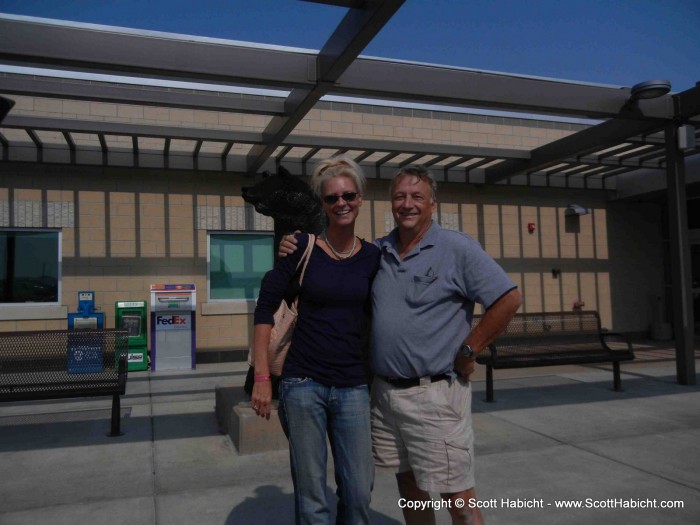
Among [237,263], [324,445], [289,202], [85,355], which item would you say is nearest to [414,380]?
[324,445]

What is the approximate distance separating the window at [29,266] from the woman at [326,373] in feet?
24.3

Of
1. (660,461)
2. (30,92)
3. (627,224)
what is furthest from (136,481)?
(627,224)

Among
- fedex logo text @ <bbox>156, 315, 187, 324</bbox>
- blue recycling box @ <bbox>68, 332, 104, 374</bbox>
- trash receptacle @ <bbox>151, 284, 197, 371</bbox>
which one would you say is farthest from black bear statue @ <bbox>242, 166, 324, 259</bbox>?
fedex logo text @ <bbox>156, 315, 187, 324</bbox>

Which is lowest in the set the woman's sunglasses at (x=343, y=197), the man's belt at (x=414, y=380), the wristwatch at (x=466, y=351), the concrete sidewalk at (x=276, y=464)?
the concrete sidewalk at (x=276, y=464)

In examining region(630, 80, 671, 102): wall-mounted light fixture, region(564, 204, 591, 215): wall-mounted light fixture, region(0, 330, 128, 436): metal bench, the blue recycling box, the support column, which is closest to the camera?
region(0, 330, 128, 436): metal bench

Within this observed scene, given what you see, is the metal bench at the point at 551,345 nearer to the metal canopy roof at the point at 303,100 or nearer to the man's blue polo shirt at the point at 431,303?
the metal canopy roof at the point at 303,100

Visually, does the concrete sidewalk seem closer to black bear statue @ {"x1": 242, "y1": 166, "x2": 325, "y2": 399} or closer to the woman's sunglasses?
black bear statue @ {"x1": 242, "y1": 166, "x2": 325, "y2": 399}

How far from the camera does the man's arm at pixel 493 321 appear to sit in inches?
85.6

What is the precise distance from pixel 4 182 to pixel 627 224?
11242mm

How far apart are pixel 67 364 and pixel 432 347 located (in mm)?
3930

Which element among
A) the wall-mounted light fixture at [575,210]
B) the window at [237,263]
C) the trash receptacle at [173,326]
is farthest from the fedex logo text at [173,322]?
the wall-mounted light fixture at [575,210]

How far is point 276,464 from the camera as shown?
4.02 meters

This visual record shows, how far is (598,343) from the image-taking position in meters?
6.84

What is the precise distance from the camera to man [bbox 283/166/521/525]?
7.15ft
